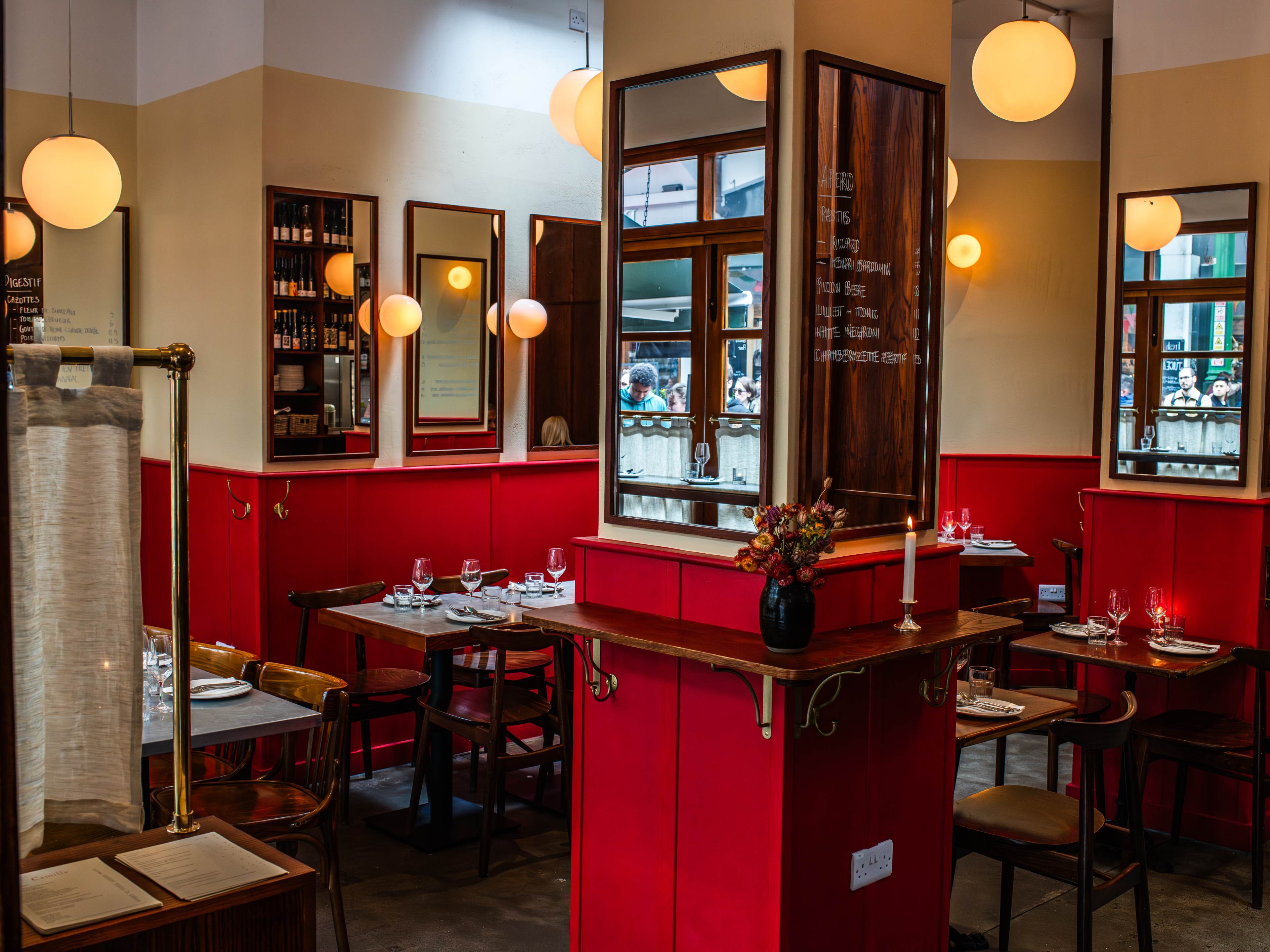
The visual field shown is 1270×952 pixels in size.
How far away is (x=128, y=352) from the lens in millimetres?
1666

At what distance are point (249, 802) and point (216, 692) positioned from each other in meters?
0.37

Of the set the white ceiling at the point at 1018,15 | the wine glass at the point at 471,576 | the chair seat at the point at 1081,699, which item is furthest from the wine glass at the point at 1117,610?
the white ceiling at the point at 1018,15

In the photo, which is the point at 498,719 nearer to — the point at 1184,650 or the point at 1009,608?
the point at 1009,608

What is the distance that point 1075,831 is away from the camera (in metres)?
3.31

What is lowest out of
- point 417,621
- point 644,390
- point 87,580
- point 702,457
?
point 417,621

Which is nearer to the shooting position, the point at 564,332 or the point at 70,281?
the point at 70,281

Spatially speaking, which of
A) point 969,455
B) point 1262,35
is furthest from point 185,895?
point 969,455

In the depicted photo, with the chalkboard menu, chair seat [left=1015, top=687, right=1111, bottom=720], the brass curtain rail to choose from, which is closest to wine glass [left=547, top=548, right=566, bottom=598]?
chair seat [left=1015, top=687, right=1111, bottom=720]

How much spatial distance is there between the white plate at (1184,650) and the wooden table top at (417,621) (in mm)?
2343

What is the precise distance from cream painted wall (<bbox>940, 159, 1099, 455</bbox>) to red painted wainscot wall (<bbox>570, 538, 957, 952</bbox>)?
15.1ft

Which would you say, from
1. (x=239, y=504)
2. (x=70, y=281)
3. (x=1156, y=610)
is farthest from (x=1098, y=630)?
(x=70, y=281)

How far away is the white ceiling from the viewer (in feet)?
23.2

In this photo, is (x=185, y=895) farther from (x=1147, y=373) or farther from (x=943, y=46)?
(x=1147, y=373)

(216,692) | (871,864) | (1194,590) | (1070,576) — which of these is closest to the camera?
(871,864)
